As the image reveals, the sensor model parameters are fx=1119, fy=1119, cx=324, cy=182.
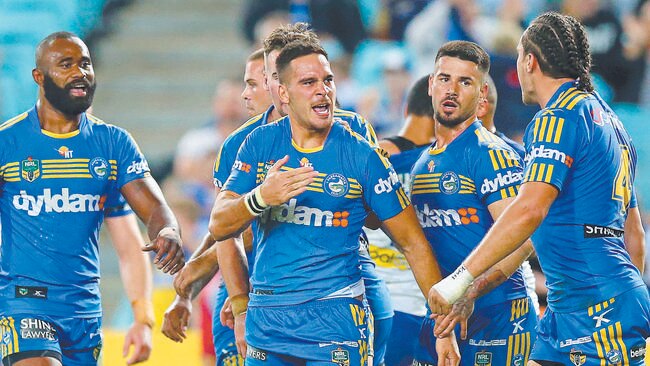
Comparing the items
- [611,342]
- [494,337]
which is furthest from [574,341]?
[494,337]

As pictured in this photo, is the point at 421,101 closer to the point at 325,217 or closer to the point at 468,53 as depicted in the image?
the point at 468,53

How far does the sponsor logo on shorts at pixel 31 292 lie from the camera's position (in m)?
6.57

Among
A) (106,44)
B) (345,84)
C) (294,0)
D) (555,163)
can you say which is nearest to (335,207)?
(555,163)

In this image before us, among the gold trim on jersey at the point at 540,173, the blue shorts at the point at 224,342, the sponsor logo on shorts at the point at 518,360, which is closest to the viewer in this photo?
the gold trim on jersey at the point at 540,173

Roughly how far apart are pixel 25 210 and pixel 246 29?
8295 mm

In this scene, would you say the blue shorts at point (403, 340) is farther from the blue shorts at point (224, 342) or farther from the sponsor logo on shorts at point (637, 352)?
the sponsor logo on shorts at point (637, 352)

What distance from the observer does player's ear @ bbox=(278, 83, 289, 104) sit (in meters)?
5.98

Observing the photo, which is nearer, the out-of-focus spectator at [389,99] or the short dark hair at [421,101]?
the short dark hair at [421,101]

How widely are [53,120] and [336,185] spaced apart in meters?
2.03

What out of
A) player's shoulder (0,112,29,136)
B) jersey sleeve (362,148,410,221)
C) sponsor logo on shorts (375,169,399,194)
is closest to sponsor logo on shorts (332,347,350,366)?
jersey sleeve (362,148,410,221)

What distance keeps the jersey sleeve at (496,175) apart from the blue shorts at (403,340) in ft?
4.31

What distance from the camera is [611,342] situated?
556 cm

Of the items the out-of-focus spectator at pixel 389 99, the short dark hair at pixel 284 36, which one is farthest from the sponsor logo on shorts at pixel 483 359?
the out-of-focus spectator at pixel 389 99

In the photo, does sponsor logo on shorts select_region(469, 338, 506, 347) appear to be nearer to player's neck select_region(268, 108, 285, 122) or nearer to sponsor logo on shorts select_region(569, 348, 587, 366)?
sponsor logo on shorts select_region(569, 348, 587, 366)
